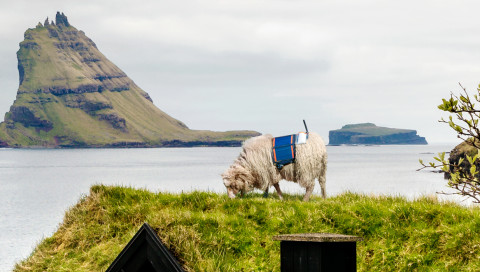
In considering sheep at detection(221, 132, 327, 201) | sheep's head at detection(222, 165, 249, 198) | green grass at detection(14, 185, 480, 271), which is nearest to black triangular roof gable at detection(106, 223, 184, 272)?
green grass at detection(14, 185, 480, 271)

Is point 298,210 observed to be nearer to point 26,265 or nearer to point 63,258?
point 63,258

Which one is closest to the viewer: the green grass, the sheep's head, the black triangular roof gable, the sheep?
the black triangular roof gable

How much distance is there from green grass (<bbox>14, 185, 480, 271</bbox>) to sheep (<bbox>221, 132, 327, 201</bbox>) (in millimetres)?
1892

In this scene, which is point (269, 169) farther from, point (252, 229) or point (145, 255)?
point (145, 255)

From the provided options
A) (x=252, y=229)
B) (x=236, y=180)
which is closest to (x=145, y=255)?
(x=252, y=229)

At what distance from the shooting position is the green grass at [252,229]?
40.4ft

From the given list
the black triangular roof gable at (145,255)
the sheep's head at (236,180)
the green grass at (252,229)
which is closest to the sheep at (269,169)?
the sheep's head at (236,180)

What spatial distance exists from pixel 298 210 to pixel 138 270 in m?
6.52

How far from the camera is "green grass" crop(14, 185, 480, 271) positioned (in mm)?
12305

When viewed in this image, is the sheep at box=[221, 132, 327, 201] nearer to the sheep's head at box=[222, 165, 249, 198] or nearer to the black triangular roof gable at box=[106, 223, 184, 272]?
the sheep's head at box=[222, 165, 249, 198]

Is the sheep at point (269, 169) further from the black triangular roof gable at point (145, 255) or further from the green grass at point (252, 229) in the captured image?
the black triangular roof gable at point (145, 255)

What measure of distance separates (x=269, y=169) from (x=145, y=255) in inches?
391

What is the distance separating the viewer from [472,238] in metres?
12.1

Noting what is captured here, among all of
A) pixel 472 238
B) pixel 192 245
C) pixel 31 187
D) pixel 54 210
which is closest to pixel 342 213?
pixel 472 238
